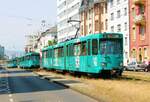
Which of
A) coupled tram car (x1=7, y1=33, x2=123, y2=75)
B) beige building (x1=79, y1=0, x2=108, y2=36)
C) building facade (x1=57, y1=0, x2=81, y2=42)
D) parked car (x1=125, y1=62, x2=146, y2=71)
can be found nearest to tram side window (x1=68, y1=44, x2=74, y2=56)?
coupled tram car (x1=7, y1=33, x2=123, y2=75)

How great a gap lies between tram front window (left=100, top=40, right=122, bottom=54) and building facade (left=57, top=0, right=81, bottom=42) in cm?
9243

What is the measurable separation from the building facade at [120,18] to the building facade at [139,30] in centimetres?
195

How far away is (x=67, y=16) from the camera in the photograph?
490ft

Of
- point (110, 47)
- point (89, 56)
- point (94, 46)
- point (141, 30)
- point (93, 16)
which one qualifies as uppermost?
point (93, 16)

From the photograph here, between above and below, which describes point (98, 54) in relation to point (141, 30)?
below

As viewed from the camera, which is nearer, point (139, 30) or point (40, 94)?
point (40, 94)

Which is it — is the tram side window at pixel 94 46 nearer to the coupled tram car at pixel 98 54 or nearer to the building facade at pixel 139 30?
the coupled tram car at pixel 98 54

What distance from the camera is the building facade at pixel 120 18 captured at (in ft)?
281

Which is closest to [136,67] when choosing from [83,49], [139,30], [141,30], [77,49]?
[141,30]

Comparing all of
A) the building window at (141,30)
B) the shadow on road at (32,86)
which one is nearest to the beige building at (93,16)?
the building window at (141,30)

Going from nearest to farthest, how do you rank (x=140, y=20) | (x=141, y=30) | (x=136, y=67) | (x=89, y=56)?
(x=89, y=56) < (x=136, y=67) < (x=140, y=20) < (x=141, y=30)

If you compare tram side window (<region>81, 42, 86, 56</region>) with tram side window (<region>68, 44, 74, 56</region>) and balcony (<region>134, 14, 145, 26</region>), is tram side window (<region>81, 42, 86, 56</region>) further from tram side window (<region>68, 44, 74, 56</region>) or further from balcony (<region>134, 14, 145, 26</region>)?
balcony (<region>134, 14, 145, 26</region>)

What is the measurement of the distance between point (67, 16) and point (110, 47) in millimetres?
113147

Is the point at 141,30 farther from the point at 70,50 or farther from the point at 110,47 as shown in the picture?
the point at 110,47
